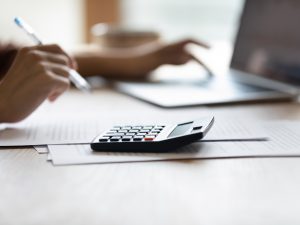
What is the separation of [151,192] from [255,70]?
77 centimetres

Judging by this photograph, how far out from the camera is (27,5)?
2.25 meters

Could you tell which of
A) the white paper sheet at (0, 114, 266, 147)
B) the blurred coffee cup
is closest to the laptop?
the white paper sheet at (0, 114, 266, 147)

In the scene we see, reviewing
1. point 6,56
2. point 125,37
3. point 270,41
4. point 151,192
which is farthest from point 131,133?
point 125,37

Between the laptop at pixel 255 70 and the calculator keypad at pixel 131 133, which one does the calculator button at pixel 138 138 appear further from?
the laptop at pixel 255 70

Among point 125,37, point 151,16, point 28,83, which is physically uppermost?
point 28,83

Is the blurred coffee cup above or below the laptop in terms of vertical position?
below

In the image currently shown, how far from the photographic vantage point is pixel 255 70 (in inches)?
48.5

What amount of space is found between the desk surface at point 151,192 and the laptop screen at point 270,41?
1.71 feet

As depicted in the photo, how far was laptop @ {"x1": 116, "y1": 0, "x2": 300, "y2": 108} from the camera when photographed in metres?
1.05

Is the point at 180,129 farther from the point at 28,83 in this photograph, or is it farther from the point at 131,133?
the point at 28,83

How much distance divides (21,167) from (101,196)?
139 millimetres

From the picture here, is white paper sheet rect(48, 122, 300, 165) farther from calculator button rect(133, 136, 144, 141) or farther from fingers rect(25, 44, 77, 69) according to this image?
fingers rect(25, 44, 77, 69)

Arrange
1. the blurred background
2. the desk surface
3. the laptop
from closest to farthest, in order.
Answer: the desk surface
the laptop
the blurred background

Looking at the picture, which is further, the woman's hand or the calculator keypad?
the woman's hand
